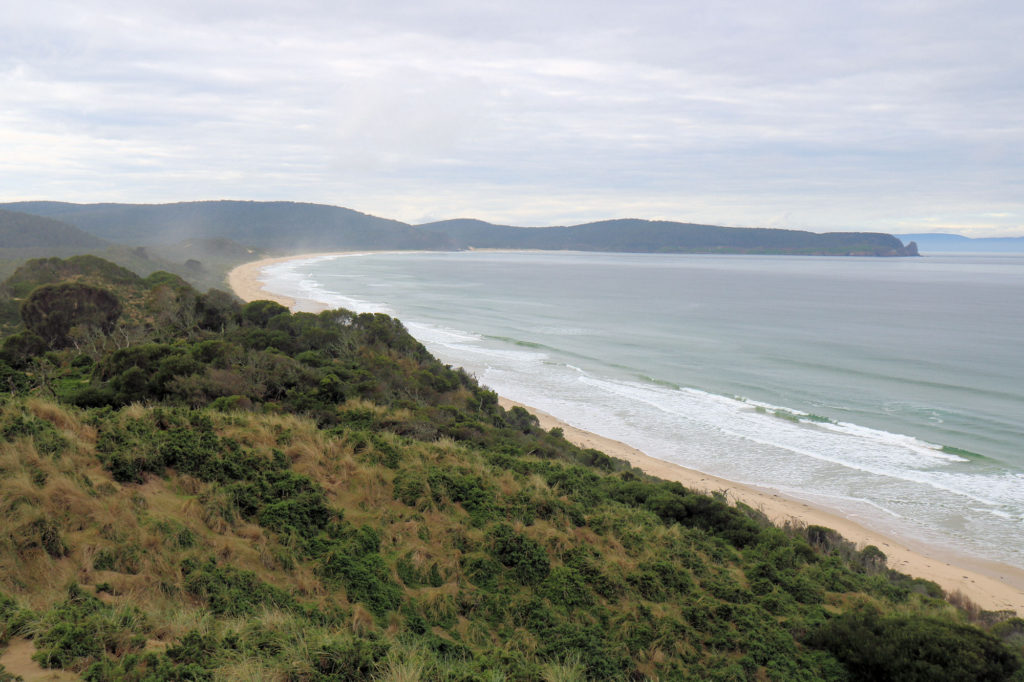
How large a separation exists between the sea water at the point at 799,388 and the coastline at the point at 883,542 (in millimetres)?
594

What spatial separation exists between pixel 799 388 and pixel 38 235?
95.4 meters

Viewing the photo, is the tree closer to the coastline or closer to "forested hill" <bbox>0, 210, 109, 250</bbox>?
the coastline

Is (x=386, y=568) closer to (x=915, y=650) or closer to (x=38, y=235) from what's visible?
(x=915, y=650)

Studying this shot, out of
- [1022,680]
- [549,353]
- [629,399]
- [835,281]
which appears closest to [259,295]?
[549,353]

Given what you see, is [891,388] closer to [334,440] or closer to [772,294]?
[334,440]

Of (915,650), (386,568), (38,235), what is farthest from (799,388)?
(38,235)

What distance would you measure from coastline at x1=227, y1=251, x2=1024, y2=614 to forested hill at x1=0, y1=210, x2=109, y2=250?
81625mm

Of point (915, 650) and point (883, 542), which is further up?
point (915, 650)

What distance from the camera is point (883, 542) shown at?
1328cm

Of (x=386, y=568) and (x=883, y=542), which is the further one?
(x=883, y=542)

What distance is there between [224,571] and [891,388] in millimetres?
29319

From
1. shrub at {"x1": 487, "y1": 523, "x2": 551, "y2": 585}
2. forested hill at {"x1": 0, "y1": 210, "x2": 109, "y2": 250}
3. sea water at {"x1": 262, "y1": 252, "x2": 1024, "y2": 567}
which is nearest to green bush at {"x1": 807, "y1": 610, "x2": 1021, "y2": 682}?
shrub at {"x1": 487, "y1": 523, "x2": 551, "y2": 585}

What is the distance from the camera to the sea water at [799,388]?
1620cm

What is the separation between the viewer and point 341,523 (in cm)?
704
